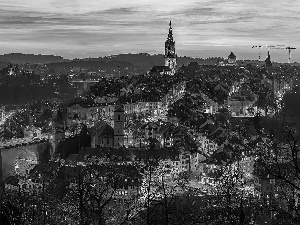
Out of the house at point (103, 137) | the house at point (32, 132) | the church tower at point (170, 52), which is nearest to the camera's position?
the house at point (103, 137)

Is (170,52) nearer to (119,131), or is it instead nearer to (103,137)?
(119,131)

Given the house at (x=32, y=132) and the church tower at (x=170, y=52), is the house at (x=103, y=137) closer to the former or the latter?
the house at (x=32, y=132)

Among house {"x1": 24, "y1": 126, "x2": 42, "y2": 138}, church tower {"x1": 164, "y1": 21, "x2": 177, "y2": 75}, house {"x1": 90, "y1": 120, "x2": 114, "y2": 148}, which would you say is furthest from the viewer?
church tower {"x1": 164, "y1": 21, "x2": 177, "y2": 75}

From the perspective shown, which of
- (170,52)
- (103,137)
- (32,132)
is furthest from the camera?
(170,52)

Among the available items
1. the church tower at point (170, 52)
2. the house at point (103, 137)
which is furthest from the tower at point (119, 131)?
the church tower at point (170, 52)

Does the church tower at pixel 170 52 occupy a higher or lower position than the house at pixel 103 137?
higher

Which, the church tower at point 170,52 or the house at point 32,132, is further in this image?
the church tower at point 170,52

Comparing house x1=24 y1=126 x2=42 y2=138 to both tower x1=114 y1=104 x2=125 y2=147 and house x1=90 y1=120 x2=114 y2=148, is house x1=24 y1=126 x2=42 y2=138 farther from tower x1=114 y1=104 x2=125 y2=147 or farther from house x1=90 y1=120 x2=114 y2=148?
tower x1=114 y1=104 x2=125 y2=147

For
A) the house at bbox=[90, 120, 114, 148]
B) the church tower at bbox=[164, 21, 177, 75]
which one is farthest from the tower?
the church tower at bbox=[164, 21, 177, 75]

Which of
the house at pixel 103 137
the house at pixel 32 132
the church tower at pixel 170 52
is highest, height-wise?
the church tower at pixel 170 52

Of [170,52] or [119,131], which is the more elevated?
[170,52]

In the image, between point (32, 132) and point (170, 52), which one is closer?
point (32, 132)

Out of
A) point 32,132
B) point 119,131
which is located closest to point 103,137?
point 119,131

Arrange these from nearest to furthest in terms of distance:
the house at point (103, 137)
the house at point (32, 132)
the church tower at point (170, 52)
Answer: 1. the house at point (103, 137)
2. the house at point (32, 132)
3. the church tower at point (170, 52)
